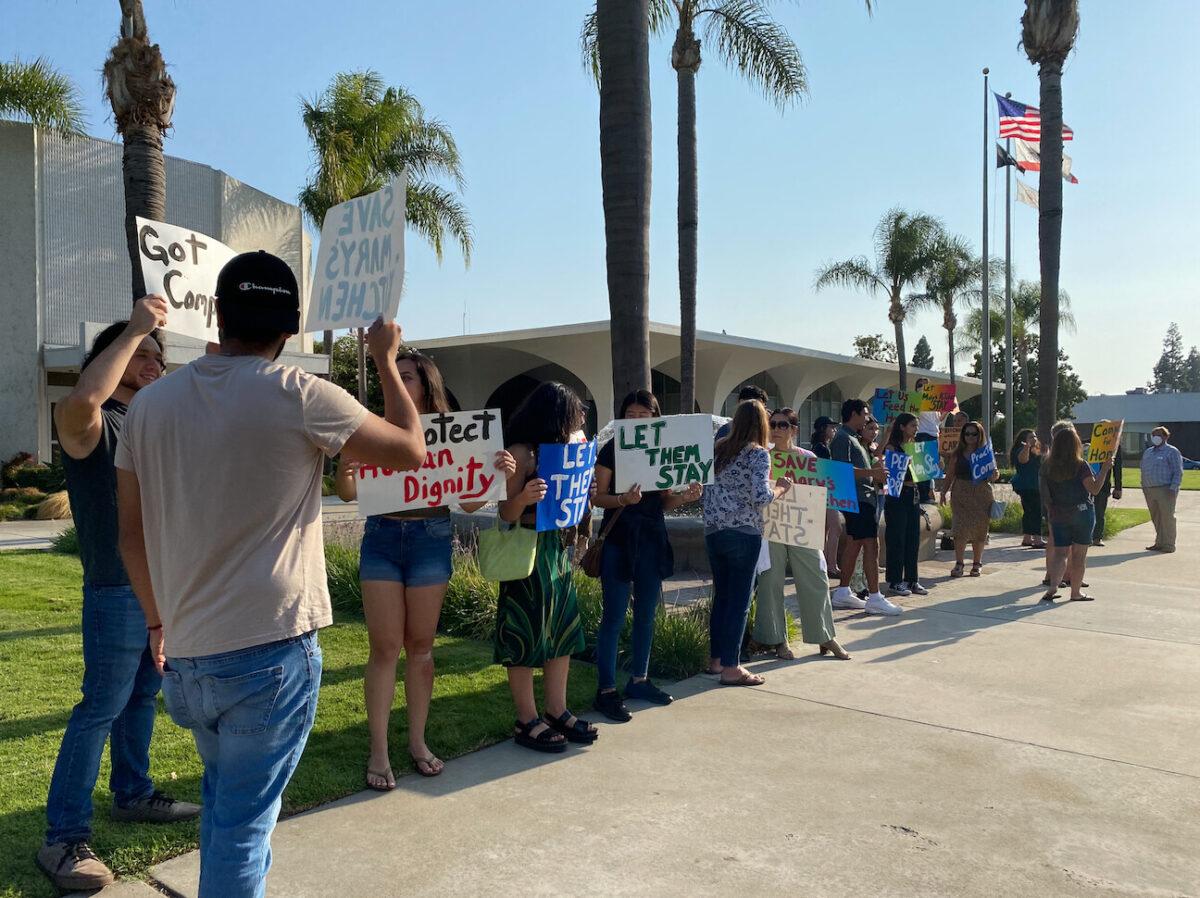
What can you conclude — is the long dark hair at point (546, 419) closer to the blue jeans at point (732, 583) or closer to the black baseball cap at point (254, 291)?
the blue jeans at point (732, 583)

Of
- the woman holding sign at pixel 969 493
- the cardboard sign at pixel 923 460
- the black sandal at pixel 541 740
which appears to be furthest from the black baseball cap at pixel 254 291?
the woman holding sign at pixel 969 493

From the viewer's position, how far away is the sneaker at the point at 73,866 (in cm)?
332

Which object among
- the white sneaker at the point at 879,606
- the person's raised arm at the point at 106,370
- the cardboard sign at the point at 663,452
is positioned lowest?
the white sneaker at the point at 879,606

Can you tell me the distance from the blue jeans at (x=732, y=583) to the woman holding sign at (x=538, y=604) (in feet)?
5.09

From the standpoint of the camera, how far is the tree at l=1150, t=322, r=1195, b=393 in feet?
479

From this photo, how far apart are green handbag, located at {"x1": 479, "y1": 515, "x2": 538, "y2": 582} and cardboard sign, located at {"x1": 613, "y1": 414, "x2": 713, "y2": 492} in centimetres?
98

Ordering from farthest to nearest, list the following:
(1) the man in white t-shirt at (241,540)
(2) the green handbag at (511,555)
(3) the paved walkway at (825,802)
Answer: (2) the green handbag at (511,555), (3) the paved walkway at (825,802), (1) the man in white t-shirt at (241,540)

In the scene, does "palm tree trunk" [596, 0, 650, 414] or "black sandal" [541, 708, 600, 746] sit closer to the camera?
"black sandal" [541, 708, 600, 746]

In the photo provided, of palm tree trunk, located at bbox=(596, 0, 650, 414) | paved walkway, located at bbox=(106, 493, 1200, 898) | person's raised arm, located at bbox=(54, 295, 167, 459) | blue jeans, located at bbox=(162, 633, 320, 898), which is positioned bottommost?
paved walkway, located at bbox=(106, 493, 1200, 898)

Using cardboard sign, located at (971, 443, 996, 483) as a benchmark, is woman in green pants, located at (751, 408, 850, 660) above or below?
below

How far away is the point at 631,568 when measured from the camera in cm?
556

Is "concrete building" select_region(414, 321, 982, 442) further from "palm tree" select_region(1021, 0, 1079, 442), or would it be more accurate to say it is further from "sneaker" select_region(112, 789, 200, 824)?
"sneaker" select_region(112, 789, 200, 824)

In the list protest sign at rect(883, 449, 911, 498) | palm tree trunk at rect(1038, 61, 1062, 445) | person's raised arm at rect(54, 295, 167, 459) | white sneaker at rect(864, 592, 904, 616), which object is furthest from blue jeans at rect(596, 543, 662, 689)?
palm tree trunk at rect(1038, 61, 1062, 445)

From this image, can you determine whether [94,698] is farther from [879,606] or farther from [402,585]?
[879,606]
